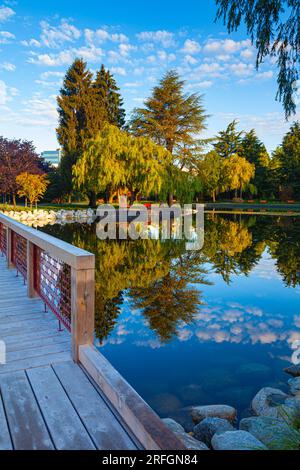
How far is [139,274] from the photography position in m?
8.31

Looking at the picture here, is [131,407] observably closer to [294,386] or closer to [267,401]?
[267,401]

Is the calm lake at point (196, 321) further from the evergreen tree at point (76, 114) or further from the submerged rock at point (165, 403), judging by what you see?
the evergreen tree at point (76, 114)

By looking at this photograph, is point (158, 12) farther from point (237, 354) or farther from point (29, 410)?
point (29, 410)

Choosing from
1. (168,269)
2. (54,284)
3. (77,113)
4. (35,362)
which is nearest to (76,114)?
(77,113)

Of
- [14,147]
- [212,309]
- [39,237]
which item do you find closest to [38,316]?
[39,237]

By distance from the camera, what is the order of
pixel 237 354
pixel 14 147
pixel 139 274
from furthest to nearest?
pixel 14 147, pixel 139 274, pixel 237 354

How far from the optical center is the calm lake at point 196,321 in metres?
3.82

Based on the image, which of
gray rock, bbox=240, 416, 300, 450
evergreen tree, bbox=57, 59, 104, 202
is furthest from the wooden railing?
evergreen tree, bbox=57, 59, 104, 202

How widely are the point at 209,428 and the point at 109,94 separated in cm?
3079

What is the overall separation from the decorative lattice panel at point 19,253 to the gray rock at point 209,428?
3.27 metres

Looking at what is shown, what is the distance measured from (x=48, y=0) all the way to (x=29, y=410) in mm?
14349

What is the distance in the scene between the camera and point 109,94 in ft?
99.3

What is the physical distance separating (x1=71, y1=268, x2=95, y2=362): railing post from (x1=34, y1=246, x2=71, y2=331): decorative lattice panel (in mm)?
471

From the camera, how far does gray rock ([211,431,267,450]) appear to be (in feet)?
7.47
